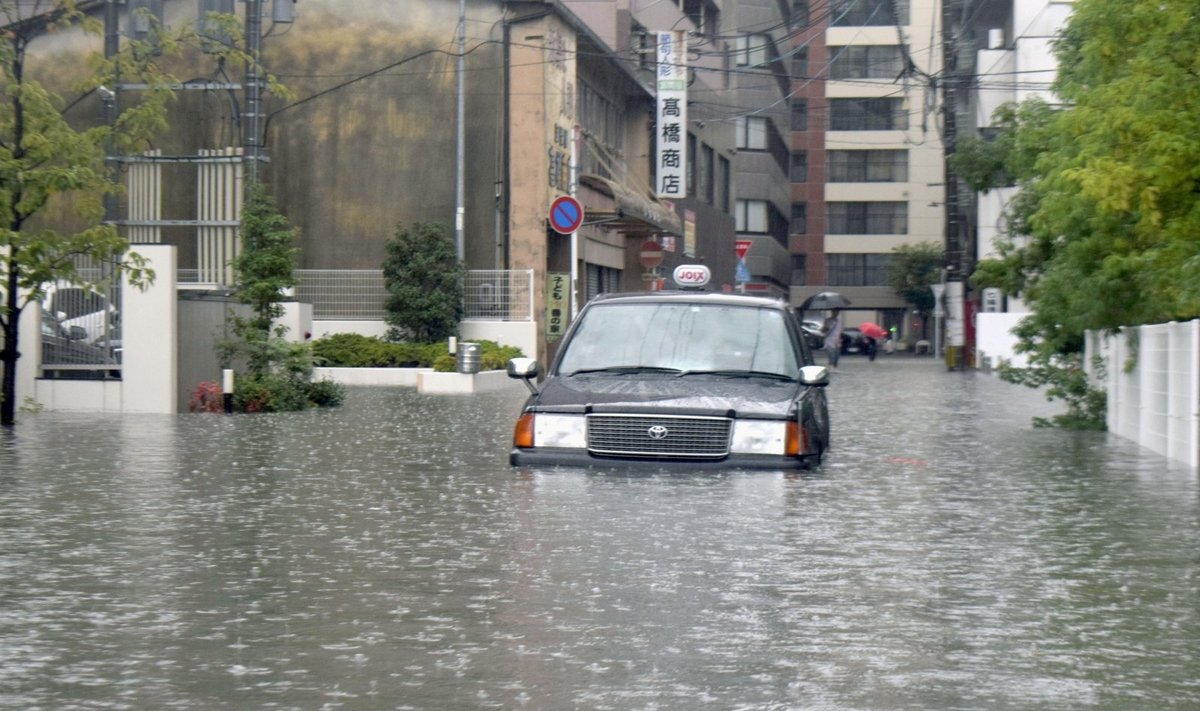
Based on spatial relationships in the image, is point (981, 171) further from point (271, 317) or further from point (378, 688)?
point (378, 688)

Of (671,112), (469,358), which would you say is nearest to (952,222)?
(671,112)

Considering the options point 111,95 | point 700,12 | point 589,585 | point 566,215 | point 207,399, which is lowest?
point 589,585

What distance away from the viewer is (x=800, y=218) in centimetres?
10662

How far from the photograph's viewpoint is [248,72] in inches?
1231

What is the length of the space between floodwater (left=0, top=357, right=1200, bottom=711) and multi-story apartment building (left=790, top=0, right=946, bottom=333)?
3509 inches

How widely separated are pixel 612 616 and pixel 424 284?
96.2 ft

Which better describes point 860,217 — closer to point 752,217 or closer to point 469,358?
point 752,217

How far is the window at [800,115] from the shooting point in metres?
104

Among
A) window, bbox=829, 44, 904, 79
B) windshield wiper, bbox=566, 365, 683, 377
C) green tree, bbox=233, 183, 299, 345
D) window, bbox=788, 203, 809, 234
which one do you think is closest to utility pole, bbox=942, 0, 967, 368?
green tree, bbox=233, 183, 299, 345

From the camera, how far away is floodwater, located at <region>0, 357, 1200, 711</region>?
6.31 m

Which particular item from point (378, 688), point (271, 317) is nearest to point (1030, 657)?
point (378, 688)

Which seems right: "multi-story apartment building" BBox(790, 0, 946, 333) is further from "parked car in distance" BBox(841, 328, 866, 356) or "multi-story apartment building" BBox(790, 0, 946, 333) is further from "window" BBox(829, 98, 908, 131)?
"parked car in distance" BBox(841, 328, 866, 356)

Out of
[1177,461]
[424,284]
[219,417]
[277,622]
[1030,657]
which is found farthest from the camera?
[424,284]

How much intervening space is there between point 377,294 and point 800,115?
230 feet
